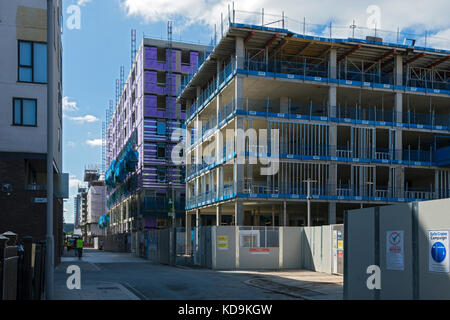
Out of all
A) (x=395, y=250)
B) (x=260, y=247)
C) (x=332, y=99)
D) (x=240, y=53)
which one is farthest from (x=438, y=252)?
(x=332, y=99)

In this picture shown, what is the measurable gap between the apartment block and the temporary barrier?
59.0ft

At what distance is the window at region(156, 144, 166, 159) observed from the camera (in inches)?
2566

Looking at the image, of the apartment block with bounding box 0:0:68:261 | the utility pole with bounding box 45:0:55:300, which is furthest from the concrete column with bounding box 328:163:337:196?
the utility pole with bounding box 45:0:55:300

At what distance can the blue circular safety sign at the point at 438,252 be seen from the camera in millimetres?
10234

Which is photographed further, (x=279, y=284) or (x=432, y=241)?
(x=279, y=284)

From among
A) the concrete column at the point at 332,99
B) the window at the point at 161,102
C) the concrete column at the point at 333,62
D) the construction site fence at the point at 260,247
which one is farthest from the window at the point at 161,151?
the construction site fence at the point at 260,247

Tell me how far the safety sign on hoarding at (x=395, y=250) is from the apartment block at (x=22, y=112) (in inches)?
763

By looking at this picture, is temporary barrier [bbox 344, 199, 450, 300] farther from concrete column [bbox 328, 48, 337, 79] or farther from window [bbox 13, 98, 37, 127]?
concrete column [bbox 328, 48, 337, 79]

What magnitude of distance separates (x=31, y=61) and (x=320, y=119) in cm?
2264

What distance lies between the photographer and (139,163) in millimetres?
66688
